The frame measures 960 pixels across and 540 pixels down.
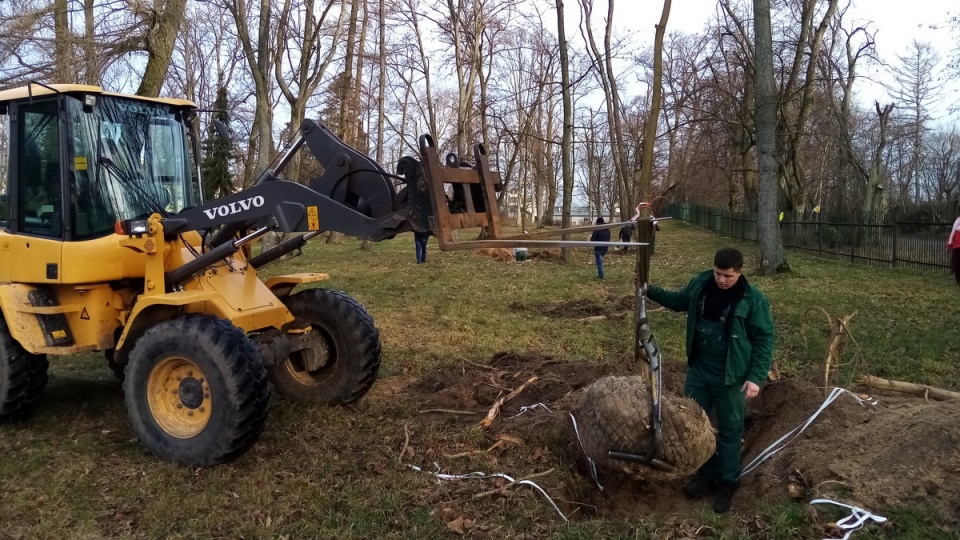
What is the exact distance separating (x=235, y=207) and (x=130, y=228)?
0.82 m

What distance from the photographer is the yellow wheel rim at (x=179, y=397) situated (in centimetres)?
504

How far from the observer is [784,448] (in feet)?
16.2

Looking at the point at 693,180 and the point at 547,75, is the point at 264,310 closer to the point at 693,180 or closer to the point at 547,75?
the point at 547,75

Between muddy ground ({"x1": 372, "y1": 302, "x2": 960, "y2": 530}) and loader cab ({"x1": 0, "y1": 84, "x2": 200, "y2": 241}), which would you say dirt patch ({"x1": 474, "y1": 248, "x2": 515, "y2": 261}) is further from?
loader cab ({"x1": 0, "y1": 84, "x2": 200, "y2": 241})

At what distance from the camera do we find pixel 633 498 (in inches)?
190

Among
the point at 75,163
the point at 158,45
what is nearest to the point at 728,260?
the point at 75,163

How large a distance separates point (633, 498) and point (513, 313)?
22.2 ft

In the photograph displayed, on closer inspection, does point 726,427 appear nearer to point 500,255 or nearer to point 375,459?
point 375,459

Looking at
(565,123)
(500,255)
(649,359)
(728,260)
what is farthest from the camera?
(500,255)

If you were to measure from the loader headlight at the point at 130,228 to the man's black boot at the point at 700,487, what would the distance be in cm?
444

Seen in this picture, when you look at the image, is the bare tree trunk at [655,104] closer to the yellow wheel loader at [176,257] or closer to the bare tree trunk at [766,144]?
the bare tree trunk at [766,144]

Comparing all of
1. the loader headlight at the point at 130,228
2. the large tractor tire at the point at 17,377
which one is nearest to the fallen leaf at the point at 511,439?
the loader headlight at the point at 130,228

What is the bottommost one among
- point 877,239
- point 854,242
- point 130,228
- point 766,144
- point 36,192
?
point 854,242

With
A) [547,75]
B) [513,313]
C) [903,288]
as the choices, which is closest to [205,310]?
→ [513,313]
